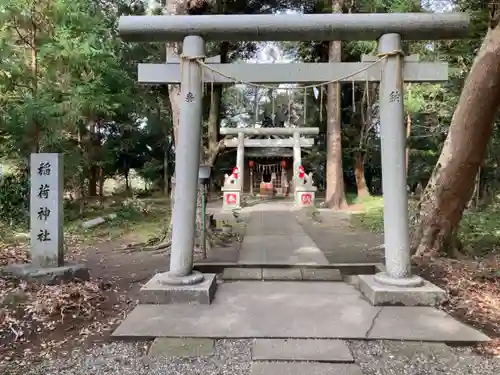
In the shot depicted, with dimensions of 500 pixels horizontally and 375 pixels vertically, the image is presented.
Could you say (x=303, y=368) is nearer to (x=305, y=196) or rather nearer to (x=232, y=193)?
(x=232, y=193)

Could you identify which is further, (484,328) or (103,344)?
(484,328)

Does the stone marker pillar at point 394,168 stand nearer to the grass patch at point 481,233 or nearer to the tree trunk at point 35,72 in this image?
the grass patch at point 481,233

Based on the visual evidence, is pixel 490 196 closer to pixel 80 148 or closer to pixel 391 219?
pixel 391 219

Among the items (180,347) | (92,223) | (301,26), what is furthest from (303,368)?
(92,223)

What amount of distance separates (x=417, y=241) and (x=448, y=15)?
3669mm

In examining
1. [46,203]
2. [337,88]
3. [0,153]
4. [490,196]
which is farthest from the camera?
[337,88]

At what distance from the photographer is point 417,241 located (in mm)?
7051

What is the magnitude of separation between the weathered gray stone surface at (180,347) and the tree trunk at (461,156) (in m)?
4.46

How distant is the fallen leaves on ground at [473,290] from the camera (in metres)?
4.26

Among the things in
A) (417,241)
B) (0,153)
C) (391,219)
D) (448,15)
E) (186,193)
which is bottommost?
(417,241)

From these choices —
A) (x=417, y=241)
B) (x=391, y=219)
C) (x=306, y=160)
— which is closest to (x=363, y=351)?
(x=391, y=219)

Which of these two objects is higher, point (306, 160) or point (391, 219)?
point (306, 160)

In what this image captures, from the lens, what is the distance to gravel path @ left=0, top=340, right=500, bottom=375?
128 inches

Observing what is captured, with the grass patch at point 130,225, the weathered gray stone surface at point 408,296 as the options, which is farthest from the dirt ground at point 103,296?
the grass patch at point 130,225
